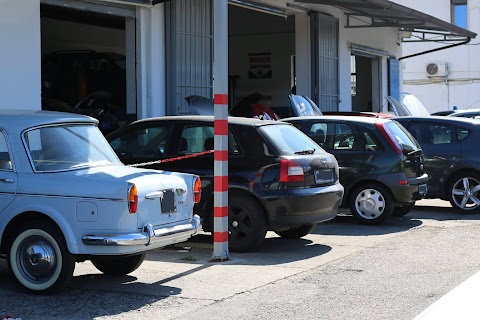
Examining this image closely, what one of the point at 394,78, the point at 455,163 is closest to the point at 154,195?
the point at 455,163

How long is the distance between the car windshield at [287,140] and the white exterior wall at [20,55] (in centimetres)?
425

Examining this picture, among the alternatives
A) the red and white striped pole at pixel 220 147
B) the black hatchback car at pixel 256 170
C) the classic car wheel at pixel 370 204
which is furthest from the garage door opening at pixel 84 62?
the red and white striped pole at pixel 220 147

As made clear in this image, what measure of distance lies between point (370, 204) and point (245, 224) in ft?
10.5

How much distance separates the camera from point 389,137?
12664 millimetres

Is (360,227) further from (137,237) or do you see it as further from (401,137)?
(137,237)

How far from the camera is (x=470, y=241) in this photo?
11.0 metres

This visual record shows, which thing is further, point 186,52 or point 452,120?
point 186,52

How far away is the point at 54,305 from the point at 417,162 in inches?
278

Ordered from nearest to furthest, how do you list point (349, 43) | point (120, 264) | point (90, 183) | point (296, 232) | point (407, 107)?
point (90, 183) < point (120, 264) < point (296, 232) < point (349, 43) < point (407, 107)

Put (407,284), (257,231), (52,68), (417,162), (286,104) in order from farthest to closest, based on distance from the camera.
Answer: (286,104) → (52,68) → (417,162) → (257,231) → (407,284)

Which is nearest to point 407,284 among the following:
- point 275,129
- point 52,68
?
point 275,129

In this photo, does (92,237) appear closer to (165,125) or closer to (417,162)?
(165,125)

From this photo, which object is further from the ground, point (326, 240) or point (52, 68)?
point (52, 68)

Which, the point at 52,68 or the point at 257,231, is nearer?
the point at 257,231
